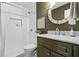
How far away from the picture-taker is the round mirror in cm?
203

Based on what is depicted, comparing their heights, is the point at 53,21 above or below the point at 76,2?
below

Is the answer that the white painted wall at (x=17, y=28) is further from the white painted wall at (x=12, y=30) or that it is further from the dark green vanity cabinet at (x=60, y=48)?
the dark green vanity cabinet at (x=60, y=48)

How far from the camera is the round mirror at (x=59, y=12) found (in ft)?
6.67

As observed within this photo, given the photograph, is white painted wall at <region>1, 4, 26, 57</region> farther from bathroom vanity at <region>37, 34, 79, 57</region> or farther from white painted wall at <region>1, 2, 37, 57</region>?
bathroom vanity at <region>37, 34, 79, 57</region>

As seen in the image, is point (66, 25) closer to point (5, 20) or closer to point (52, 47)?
point (52, 47)

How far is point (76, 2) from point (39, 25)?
102 centimetres

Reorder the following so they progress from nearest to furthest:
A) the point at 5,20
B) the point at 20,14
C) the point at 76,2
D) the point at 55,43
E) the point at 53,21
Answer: the point at 55,43 < the point at 76,2 < the point at 5,20 < the point at 20,14 < the point at 53,21

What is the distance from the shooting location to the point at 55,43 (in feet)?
4.87

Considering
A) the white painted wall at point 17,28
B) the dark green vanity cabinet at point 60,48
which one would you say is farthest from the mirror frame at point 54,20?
the dark green vanity cabinet at point 60,48

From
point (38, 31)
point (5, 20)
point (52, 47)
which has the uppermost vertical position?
point (5, 20)

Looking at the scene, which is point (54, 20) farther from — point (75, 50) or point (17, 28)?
point (75, 50)

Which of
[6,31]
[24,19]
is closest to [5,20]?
[6,31]

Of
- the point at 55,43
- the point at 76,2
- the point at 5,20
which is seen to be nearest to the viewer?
the point at 55,43

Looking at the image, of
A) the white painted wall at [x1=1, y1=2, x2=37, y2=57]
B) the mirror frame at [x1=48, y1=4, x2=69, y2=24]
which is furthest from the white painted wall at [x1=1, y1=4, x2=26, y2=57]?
the mirror frame at [x1=48, y1=4, x2=69, y2=24]
